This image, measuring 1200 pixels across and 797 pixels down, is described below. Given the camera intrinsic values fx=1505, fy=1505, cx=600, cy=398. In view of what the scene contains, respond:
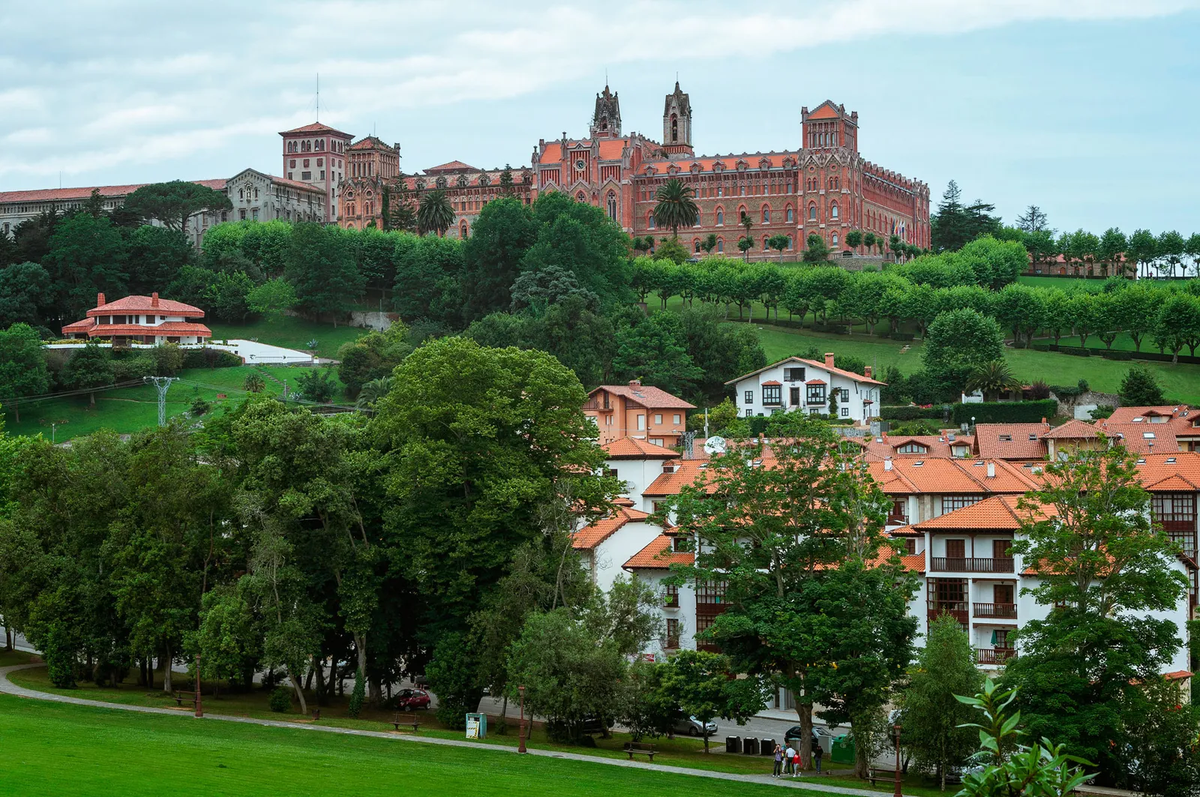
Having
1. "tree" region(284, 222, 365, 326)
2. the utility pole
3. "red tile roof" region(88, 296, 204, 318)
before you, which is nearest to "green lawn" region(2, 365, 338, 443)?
the utility pole

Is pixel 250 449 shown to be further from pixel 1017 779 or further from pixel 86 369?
pixel 86 369

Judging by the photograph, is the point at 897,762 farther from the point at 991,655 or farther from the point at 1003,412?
the point at 1003,412

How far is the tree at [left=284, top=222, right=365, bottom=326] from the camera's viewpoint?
5714 inches

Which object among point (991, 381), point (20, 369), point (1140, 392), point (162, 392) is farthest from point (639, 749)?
point (20, 369)

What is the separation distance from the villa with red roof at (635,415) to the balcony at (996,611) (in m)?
39.9

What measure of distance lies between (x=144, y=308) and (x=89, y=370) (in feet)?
52.0

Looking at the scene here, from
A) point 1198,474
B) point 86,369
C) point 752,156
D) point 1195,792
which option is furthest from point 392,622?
point 752,156

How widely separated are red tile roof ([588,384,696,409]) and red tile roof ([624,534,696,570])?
3357 cm

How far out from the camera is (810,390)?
10731 cm

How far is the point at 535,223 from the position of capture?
5581 inches

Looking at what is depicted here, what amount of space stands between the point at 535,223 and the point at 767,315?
82.5 feet

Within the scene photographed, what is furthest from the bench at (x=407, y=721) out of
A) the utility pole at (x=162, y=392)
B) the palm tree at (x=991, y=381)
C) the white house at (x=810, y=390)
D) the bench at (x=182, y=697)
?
the palm tree at (x=991, y=381)

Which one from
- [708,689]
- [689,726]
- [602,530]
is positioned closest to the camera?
[708,689]

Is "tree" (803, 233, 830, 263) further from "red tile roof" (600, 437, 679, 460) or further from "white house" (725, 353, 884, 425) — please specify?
"red tile roof" (600, 437, 679, 460)
